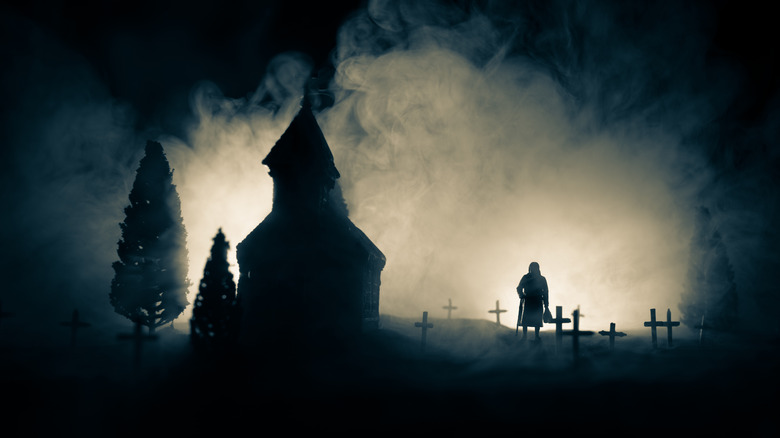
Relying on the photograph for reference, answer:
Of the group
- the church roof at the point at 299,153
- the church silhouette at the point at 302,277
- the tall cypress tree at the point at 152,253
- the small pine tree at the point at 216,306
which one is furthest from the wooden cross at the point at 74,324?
the church roof at the point at 299,153

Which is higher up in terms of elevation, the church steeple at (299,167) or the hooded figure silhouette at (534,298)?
the church steeple at (299,167)

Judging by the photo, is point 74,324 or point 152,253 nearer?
point 74,324

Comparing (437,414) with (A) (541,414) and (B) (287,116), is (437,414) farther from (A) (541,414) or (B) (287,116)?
(B) (287,116)

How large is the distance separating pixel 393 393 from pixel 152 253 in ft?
72.9

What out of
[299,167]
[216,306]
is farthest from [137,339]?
[299,167]

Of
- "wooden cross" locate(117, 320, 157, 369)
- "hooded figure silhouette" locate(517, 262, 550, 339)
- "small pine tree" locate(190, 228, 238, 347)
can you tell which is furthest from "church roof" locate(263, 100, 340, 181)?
"hooded figure silhouette" locate(517, 262, 550, 339)

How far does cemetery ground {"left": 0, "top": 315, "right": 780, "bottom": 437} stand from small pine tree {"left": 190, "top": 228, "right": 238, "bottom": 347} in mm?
767

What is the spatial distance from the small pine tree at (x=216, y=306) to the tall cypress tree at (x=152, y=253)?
12875mm

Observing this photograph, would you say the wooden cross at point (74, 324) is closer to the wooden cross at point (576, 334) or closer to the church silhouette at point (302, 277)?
the church silhouette at point (302, 277)

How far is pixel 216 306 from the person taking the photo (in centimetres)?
1702

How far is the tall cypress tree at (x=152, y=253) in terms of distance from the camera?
2777 centimetres

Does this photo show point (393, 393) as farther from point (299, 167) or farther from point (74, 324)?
point (74, 324)

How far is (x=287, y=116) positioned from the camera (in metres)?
38.5

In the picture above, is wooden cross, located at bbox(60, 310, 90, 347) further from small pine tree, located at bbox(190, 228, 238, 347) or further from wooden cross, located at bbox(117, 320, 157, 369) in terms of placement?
small pine tree, located at bbox(190, 228, 238, 347)
